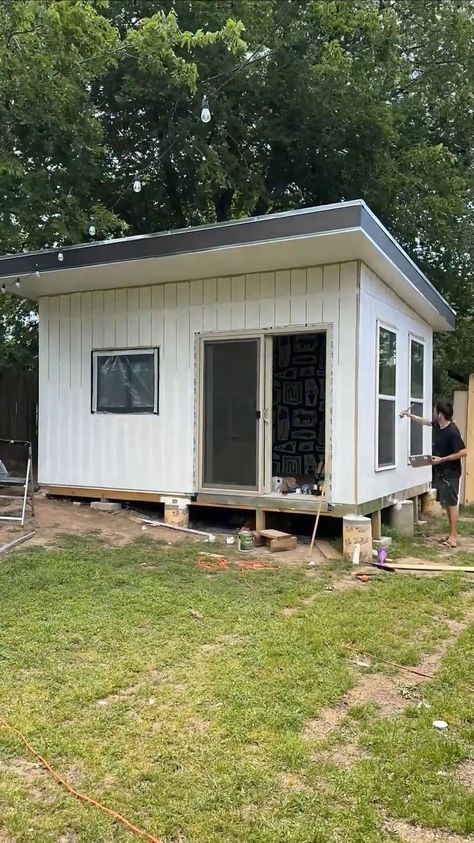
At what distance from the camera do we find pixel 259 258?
5730 mm

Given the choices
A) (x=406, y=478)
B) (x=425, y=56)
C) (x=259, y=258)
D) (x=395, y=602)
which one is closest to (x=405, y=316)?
(x=406, y=478)

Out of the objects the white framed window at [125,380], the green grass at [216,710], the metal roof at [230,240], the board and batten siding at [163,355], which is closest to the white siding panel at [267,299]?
the board and batten siding at [163,355]

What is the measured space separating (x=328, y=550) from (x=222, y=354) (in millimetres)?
2197

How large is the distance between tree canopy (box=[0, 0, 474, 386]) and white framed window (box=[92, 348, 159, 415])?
2.31m

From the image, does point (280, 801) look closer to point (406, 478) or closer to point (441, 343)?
point (406, 478)

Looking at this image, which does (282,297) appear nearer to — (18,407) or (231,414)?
(231,414)

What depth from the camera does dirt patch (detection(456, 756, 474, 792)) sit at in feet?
7.16

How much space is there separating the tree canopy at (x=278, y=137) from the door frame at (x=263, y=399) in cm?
278

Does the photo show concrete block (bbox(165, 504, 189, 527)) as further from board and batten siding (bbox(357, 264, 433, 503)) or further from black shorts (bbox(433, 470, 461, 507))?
black shorts (bbox(433, 470, 461, 507))

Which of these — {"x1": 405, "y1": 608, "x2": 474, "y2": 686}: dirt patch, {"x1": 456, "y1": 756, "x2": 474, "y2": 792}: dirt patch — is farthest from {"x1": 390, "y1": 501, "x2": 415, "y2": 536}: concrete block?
{"x1": 456, "y1": 756, "x2": 474, "y2": 792}: dirt patch

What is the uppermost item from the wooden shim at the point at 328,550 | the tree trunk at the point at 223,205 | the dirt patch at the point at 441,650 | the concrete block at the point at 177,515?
the tree trunk at the point at 223,205

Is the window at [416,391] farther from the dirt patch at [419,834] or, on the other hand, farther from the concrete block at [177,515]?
the dirt patch at [419,834]

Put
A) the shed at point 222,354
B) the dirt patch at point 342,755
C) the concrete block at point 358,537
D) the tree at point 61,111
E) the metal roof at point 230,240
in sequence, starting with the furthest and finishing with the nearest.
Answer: the shed at point 222,354 → the concrete block at point 358,537 → the metal roof at point 230,240 → the tree at point 61,111 → the dirt patch at point 342,755

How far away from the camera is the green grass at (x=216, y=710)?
1.99m
